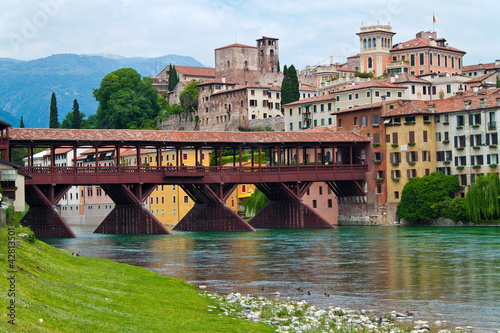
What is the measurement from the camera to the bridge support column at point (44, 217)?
55000mm

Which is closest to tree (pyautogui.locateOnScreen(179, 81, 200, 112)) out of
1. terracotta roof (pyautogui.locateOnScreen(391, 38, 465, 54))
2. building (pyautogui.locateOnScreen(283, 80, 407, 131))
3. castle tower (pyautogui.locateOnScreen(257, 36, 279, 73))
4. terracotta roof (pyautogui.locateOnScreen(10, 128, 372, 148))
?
castle tower (pyautogui.locateOnScreen(257, 36, 279, 73))

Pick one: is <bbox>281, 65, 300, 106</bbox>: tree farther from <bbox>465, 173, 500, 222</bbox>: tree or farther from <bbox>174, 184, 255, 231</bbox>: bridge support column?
<bbox>465, 173, 500, 222</bbox>: tree

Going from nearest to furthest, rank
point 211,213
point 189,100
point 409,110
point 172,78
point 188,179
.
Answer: point 188,179, point 211,213, point 409,110, point 189,100, point 172,78

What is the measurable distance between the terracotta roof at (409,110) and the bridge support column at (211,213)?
51.2 ft

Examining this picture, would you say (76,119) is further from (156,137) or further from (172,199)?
(156,137)

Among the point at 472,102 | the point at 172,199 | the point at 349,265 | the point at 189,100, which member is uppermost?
the point at 189,100

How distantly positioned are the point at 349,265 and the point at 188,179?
3046cm

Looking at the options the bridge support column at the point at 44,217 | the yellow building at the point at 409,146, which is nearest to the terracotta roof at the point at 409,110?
the yellow building at the point at 409,146

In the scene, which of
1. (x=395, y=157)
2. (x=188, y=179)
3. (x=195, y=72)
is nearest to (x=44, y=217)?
(x=188, y=179)

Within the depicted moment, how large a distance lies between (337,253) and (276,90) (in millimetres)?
87185

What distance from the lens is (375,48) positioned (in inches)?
Result: 4929

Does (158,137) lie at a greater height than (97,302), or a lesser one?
greater

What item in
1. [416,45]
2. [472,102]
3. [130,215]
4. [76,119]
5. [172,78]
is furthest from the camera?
[172,78]

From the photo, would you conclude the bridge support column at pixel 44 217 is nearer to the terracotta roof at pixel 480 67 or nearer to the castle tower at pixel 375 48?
the castle tower at pixel 375 48
